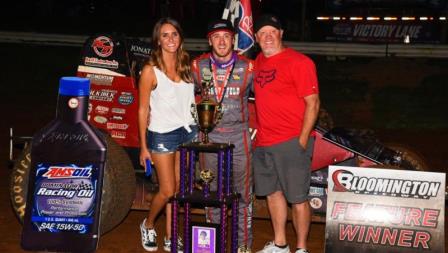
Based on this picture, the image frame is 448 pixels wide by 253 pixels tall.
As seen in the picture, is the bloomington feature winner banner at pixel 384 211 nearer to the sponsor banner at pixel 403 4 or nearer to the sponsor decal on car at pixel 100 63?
the sponsor decal on car at pixel 100 63

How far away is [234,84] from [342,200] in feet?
4.10

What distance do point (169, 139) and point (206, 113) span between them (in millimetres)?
615

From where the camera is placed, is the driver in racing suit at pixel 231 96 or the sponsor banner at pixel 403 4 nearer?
the driver in racing suit at pixel 231 96

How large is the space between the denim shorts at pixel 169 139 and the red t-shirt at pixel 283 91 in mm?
626

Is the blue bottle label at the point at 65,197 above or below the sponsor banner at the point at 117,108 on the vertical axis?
below

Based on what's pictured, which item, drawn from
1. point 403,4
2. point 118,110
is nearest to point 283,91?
point 118,110

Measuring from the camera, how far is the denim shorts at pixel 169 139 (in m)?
6.21

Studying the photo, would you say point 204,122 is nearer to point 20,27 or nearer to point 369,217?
point 369,217

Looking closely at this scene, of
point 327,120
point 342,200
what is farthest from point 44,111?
point 342,200

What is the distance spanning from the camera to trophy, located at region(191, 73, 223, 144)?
572 cm

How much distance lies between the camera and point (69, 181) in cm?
613

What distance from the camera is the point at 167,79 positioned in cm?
614

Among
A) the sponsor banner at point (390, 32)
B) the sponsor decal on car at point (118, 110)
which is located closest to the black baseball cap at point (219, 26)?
the sponsor decal on car at point (118, 110)

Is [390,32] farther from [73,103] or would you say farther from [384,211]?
[73,103]
